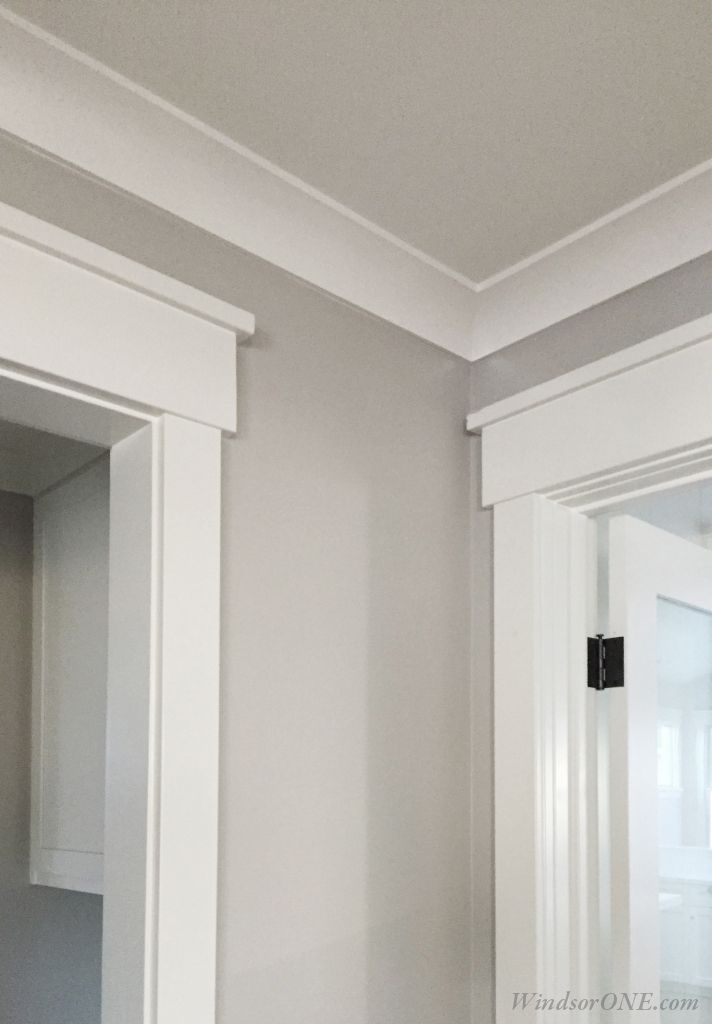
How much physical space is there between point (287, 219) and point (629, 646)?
839 mm

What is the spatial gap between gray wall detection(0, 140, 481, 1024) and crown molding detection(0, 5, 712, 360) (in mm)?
34

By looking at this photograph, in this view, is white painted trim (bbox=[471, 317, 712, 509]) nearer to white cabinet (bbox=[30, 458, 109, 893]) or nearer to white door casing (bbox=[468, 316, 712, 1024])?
white door casing (bbox=[468, 316, 712, 1024])

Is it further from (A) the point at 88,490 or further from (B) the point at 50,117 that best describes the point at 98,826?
(B) the point at 50,117

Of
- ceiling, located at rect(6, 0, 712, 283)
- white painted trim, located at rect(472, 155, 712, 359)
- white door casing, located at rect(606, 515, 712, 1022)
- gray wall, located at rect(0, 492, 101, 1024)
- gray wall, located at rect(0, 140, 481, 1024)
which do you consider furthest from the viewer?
gray wall, located at rect(0, 492, 101, 1024)

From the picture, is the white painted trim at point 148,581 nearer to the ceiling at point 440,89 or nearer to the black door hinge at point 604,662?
the ceiling at point 440,89

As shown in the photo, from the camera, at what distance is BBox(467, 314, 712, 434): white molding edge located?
136 centimetres

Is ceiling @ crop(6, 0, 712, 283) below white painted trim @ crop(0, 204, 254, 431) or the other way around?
the other way around

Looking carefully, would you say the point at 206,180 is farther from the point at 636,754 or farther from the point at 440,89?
the point at 636,754

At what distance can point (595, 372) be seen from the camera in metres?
1.47

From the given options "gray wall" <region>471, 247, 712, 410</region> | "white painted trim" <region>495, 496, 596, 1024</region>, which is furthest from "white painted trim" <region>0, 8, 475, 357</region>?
"white painted trim" <region>495, 496, 596, 1024</region>

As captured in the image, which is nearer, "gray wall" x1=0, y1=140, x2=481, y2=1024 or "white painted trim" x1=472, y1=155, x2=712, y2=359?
"gray wall" x1=0, y1=140, x2=481, y2=1024

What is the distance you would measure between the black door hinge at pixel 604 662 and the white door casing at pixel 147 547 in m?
0.66

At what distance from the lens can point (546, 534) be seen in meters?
1.57

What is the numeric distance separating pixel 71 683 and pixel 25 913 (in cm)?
52
